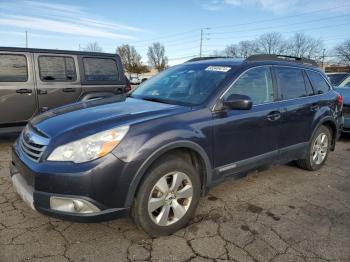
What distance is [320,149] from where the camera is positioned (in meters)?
5.08

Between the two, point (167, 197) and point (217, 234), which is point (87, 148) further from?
point (217, 234)

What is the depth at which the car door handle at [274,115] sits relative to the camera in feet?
12.6

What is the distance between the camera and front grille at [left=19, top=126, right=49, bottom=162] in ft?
8.83

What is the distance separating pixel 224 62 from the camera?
394 centimetres

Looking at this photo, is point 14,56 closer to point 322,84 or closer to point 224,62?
point 224,62

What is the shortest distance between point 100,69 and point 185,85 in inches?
142

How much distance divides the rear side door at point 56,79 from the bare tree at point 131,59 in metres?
68.7

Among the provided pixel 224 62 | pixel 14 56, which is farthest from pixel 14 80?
pixel 224 62

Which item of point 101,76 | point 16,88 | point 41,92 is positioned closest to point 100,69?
point 101,76

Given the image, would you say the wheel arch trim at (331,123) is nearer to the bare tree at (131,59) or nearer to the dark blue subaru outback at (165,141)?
the dark blue subaru outback at (165,141)

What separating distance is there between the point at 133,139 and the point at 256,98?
1834 millimetres

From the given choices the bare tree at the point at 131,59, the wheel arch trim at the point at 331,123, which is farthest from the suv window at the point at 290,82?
the bare tree at the point at 131,59

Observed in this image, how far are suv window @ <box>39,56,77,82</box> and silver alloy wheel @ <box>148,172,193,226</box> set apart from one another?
417 cm

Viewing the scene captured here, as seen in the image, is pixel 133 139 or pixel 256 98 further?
pixel 256 98
